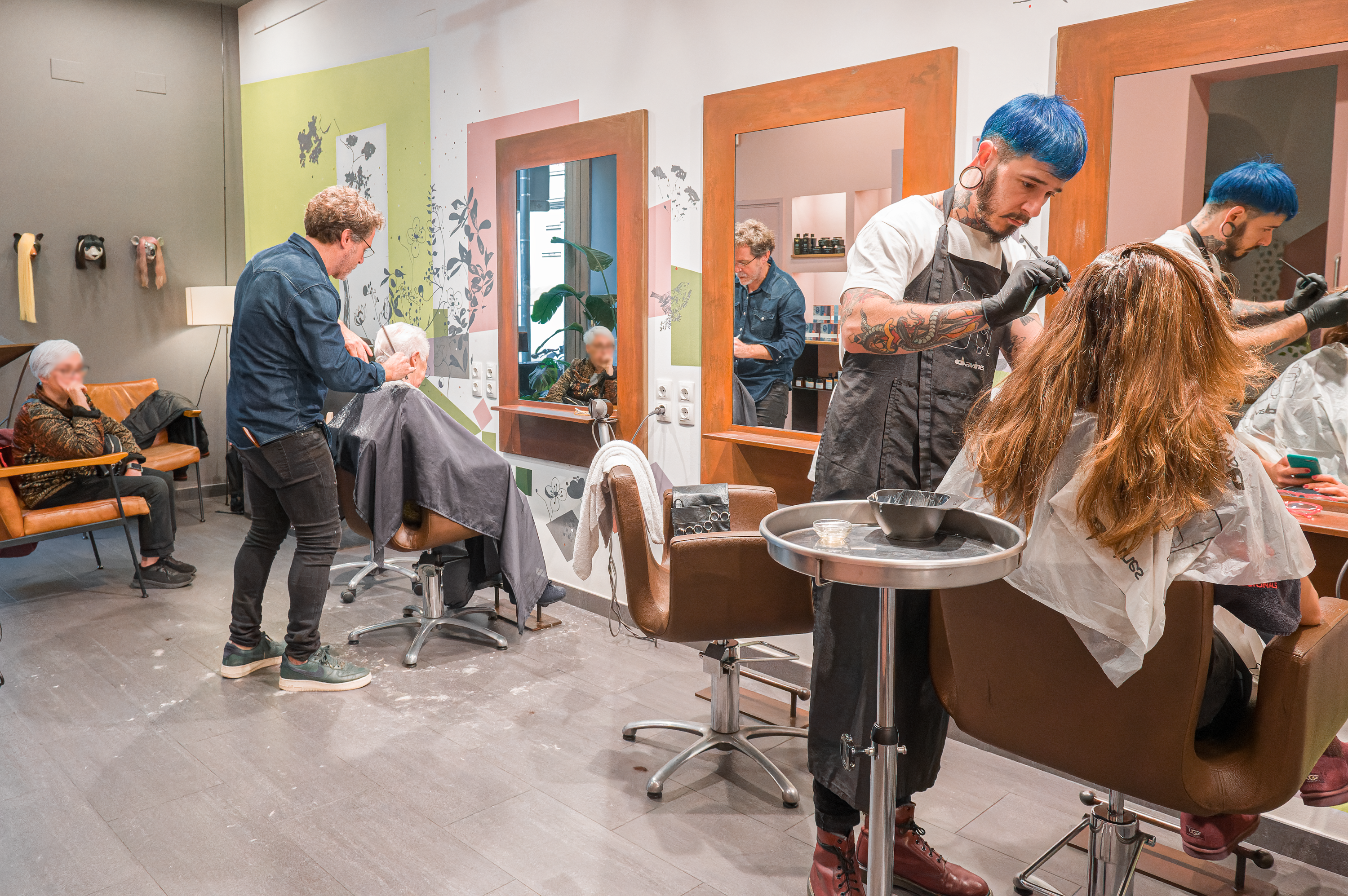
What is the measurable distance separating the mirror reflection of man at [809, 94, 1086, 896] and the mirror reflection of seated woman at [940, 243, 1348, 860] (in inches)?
14.5

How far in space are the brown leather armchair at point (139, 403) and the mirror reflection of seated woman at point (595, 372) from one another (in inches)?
102

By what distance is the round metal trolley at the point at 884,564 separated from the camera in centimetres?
128

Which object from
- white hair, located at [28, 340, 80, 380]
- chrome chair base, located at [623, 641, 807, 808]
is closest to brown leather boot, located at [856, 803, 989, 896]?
chrome chair base, located at [623, 641, 807, 808]

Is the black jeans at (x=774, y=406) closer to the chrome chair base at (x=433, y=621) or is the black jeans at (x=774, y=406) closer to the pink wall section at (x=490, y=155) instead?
the chrome chair base at (x=433, y=621)

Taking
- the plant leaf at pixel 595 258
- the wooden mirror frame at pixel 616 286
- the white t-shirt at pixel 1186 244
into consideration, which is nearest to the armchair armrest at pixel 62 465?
the wooden mirror frame at pixel 616 286

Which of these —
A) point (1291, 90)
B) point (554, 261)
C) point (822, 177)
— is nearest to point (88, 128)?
point (554, 261)

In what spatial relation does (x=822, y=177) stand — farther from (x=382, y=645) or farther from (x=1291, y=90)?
(x=382, y=645)

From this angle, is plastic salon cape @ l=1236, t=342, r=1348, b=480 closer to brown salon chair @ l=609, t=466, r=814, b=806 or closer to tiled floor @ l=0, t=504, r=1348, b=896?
tiled floor @ l=0, t=504, r=1348, b=896

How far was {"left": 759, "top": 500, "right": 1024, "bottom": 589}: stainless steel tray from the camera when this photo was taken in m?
1.27

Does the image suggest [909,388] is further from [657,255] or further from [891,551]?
[657,255]

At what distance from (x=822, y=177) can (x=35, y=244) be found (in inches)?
186

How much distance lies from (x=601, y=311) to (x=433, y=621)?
135cm

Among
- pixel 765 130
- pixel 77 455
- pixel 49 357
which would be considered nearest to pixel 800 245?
pixel 765 130

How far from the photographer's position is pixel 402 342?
354cm
